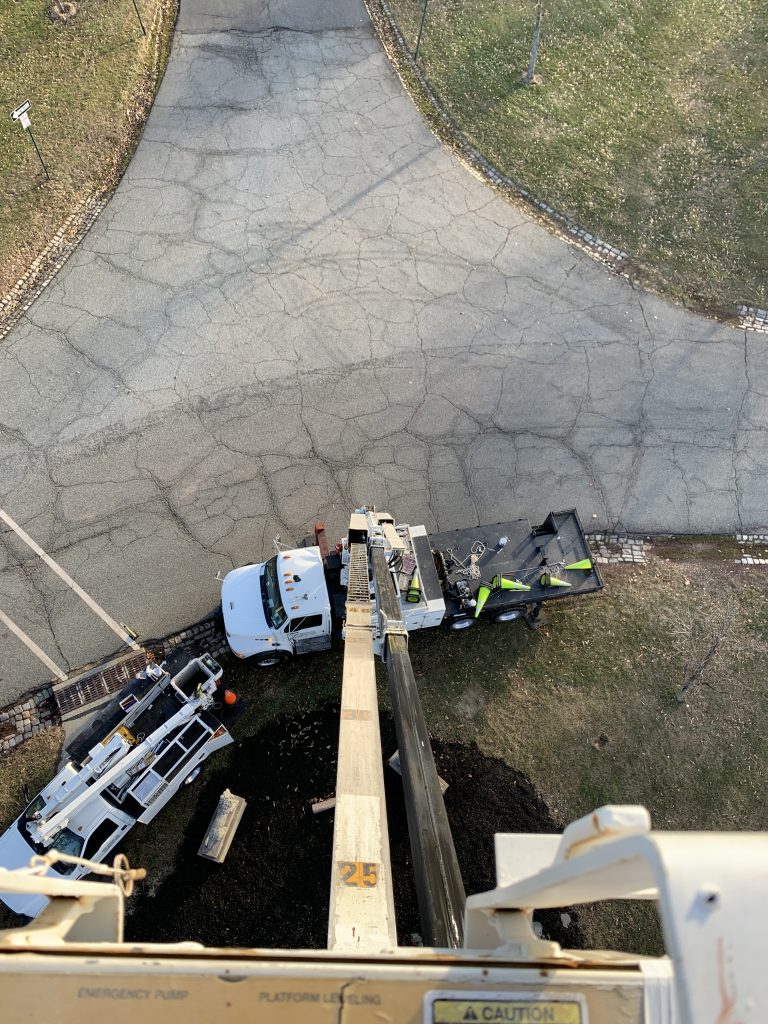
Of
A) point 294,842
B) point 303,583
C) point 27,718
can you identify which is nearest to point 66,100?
point 303,583

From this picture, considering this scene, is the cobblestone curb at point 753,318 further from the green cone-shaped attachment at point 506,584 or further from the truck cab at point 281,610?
the truck cab at point 281,610

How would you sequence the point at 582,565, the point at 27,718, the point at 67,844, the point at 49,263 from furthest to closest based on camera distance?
the point at 49,263 → the point at 582,565 → the point at 27,718 → the point at 67,844

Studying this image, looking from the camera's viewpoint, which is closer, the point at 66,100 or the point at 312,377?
the point at 312,377

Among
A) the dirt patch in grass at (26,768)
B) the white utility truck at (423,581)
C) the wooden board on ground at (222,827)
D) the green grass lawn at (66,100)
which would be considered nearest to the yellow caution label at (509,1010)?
the white utility truck at (423,581)

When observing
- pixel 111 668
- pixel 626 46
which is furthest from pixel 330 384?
pixel 626 46

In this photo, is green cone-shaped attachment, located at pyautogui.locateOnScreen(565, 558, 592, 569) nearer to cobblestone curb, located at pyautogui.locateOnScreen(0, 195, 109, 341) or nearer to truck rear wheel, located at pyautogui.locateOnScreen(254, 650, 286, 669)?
truck rear wheel, located at pyautogui.locateOnScreen(254, 650, 286, 669)

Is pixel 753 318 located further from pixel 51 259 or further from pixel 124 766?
pixel 51 259
